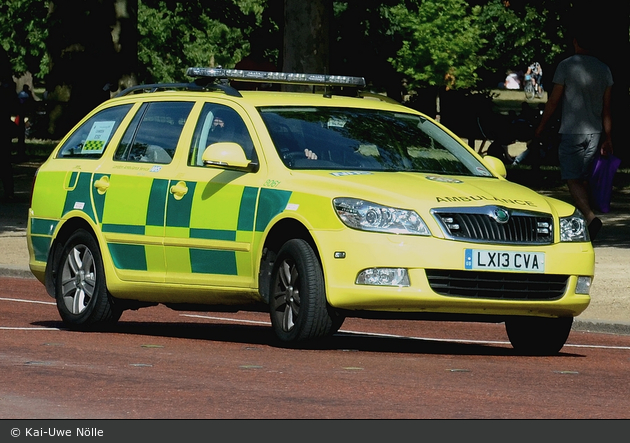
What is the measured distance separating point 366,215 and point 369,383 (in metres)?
1.61

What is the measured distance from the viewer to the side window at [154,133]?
11906 millimetres

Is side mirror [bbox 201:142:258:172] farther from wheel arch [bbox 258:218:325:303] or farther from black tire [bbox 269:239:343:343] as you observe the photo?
black tire [bbox 269:239:343:343]

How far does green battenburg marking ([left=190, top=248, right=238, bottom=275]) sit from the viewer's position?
11109mm

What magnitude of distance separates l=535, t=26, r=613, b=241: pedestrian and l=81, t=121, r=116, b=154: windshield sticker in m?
4.21

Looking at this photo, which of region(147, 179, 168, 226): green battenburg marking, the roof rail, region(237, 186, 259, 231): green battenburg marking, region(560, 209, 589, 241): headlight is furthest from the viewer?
the roof rail

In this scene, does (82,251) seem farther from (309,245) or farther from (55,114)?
(55,114)

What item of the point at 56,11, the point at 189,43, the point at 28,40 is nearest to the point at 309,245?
the point at 56,11

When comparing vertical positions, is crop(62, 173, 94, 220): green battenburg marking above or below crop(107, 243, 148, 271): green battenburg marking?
above

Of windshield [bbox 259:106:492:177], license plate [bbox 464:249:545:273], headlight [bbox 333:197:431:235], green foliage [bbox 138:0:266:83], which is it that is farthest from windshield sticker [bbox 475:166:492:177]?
green foliage [bbox 138:0:266:83]

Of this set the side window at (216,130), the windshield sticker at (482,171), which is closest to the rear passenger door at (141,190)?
the side window at (216,130)

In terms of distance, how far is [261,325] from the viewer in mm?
13273

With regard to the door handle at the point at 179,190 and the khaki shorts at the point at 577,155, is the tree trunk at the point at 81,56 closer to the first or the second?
the khaki shorts at the point at 577,155

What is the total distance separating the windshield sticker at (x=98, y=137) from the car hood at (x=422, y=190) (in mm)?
2359

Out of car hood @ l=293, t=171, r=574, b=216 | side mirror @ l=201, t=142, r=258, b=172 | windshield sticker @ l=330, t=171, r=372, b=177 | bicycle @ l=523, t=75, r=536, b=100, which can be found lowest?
bicycle @ l=523, t=75, r=536, b=100
